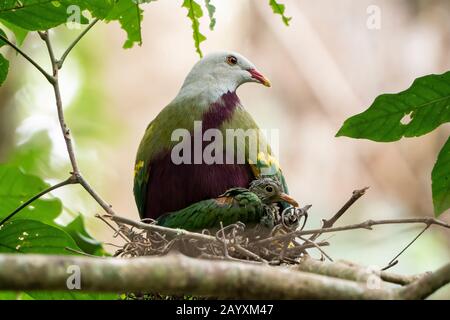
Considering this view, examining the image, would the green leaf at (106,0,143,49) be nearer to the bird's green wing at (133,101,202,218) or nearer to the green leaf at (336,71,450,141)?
the bird's green wing at (133,101,202,218)

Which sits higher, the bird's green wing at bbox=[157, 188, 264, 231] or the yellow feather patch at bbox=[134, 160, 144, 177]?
the yellow feather patch at bbox=[134, 160, 144, 177]

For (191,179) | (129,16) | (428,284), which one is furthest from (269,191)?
(428,284)

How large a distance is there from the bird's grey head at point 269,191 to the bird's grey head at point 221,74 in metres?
0.62

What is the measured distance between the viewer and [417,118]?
276 cm

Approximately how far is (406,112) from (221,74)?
1413 millimetres

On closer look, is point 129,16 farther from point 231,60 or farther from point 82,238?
point 82,238

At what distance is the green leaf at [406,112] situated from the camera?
2.71 metres

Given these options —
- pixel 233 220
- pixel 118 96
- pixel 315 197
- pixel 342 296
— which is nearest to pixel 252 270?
pixel 342 296

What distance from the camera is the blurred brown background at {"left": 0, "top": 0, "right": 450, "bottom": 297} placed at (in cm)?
938

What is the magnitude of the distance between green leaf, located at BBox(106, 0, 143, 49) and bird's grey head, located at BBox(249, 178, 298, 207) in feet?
2.93

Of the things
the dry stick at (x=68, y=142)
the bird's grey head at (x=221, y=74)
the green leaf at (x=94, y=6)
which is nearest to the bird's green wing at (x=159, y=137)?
the bird's grey head at (x=221, y=74)

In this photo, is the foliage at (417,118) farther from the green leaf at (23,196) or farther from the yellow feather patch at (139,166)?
the green leaf at (23,196)

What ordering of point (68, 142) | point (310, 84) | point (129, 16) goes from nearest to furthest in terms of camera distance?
point (68, 142)
point (129, 16)
point (310, 84)

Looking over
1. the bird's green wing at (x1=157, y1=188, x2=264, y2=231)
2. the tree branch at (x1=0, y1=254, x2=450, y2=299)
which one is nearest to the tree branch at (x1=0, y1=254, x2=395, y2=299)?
the tree branch at (x1=0, y1=254, x2=450, y2=299)
